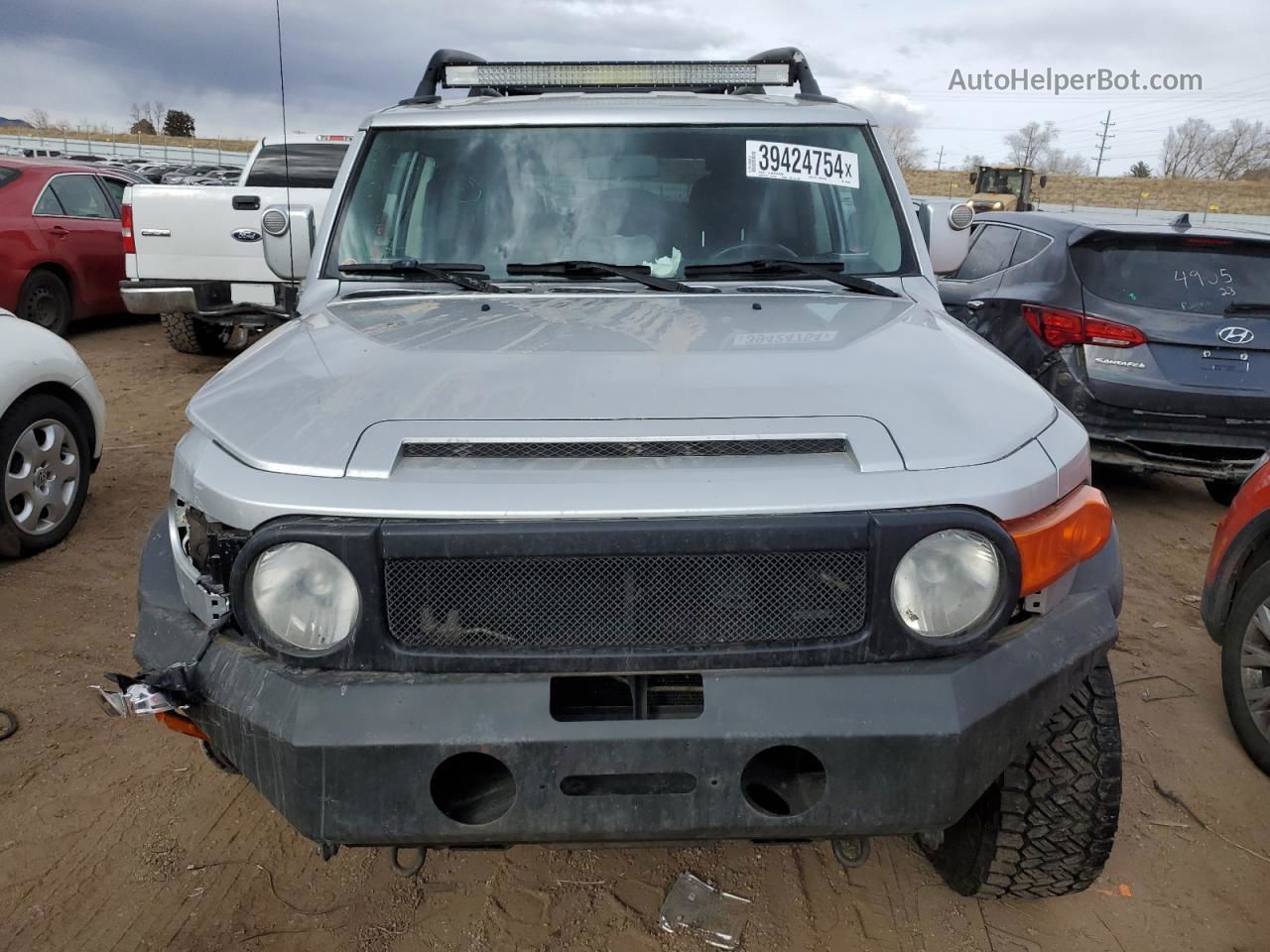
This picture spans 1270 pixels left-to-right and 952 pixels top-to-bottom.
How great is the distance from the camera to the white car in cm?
445

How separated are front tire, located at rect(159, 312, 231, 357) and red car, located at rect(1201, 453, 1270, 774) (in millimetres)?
8288

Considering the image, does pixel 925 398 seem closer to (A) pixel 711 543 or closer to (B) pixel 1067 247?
(A) pixel 711 543

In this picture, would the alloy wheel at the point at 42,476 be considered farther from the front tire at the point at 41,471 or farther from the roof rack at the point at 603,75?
the roof rack at the point at 603,75

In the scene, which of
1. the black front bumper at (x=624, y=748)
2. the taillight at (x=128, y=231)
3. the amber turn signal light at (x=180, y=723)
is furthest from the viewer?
the taillight at (x=128, y=231)

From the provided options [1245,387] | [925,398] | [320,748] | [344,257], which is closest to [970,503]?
[925,398]

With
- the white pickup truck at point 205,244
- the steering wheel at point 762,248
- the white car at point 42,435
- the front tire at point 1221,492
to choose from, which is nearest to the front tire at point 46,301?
the white pickup truck at point 205,244

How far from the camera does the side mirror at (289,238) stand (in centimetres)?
326

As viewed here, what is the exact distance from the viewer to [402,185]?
3199 mm

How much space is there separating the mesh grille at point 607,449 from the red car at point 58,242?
808 cm

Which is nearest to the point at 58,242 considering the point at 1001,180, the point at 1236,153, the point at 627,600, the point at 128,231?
the point at 128,231

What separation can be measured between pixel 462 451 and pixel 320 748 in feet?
1.99

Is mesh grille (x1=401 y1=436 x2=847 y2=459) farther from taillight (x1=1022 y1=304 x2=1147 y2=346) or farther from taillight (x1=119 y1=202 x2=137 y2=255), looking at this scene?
taillight (x1=119 y1=202 x2=137 y2=255)

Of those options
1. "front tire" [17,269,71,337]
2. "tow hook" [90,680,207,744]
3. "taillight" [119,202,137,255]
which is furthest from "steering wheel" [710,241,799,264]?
"front tire" [17,269,71,337]

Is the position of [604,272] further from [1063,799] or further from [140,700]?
[1063,799]
